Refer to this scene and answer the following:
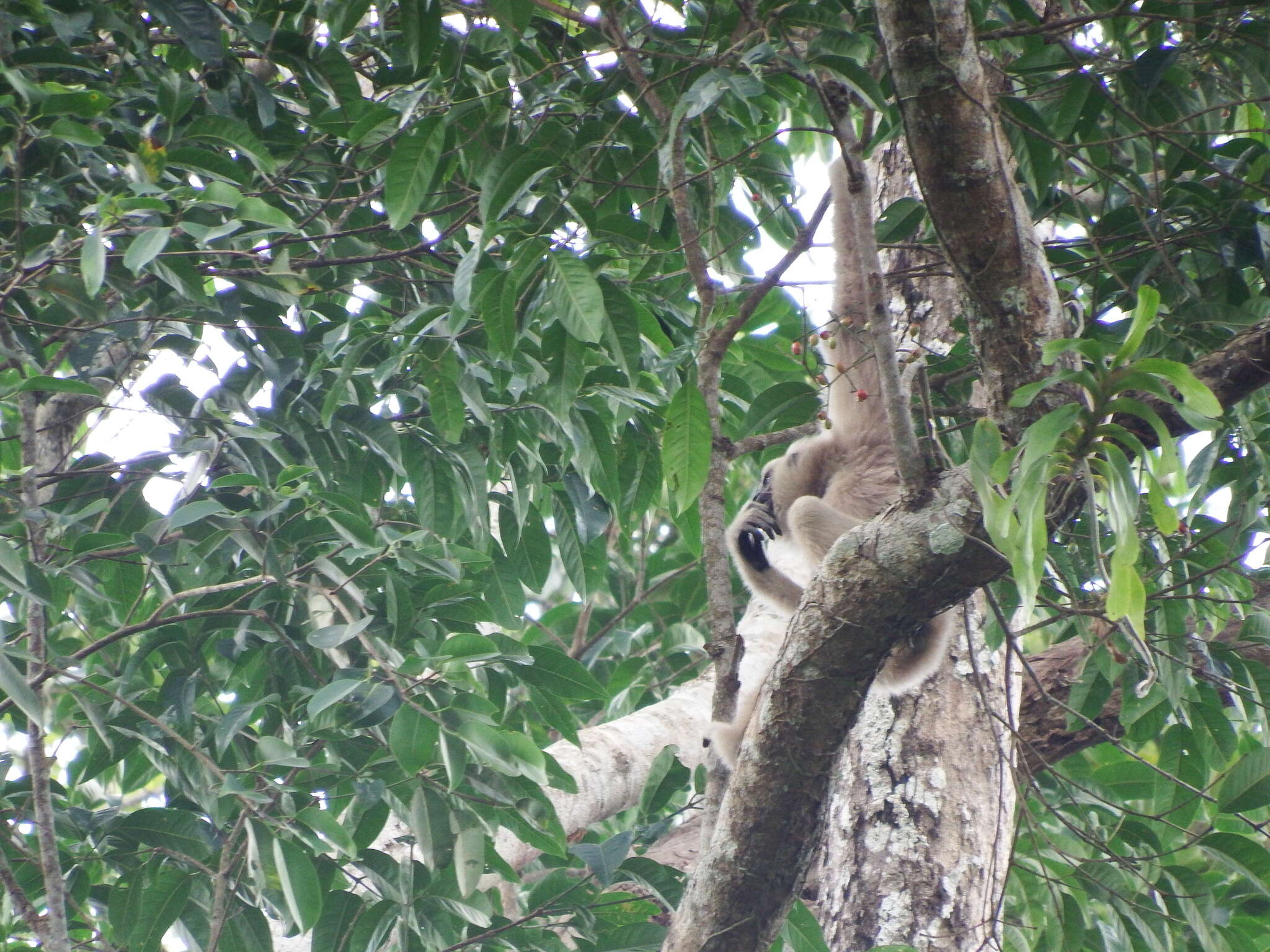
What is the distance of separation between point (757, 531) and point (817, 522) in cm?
58

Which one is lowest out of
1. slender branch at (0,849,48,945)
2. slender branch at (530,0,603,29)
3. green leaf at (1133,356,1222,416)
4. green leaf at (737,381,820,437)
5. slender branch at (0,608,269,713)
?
slender branch at (0,849,48,945)

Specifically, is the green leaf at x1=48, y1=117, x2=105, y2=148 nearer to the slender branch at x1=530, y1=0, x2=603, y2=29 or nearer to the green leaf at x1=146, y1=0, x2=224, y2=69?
the green leaf at x1=146, y1=0, x2=224, y2=69

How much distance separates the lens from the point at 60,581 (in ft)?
9.42

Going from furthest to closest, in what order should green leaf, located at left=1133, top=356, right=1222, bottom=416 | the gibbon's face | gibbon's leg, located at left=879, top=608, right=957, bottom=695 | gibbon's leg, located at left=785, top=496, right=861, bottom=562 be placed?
the gibbon's face, gibbon's leg, located at left=785, top=496, right=861, bottom=562, gibbon's leg, located at left=879, top=608, right=957, bottom=695, green leaf, located at left=1133, top=356, right=1222, bottom=416

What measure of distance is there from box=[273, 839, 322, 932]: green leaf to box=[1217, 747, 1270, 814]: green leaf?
7.87ft

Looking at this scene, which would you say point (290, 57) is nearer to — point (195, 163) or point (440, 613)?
point (195, 163)

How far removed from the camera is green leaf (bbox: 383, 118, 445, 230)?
2.57 meters

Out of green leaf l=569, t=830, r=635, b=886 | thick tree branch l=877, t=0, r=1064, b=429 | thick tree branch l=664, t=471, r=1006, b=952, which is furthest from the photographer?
green leaf l=569, t=830, r=635, b=886

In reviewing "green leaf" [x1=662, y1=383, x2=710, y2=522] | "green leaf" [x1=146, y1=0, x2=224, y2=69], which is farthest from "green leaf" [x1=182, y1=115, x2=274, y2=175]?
"green leaf" [x1=662, y1=383, x2=710, y2=522]

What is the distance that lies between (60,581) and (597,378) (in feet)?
Answer: 5.22

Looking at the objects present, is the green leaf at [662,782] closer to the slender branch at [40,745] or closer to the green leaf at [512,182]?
the slender branch at [40,745]

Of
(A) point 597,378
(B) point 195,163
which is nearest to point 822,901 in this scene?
(A) point 597,378

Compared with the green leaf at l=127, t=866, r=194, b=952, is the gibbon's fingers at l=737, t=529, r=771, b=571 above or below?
above

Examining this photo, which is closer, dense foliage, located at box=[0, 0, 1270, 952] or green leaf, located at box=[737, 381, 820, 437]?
dense foliage, located at box=[0, 0, 1270, 952]
